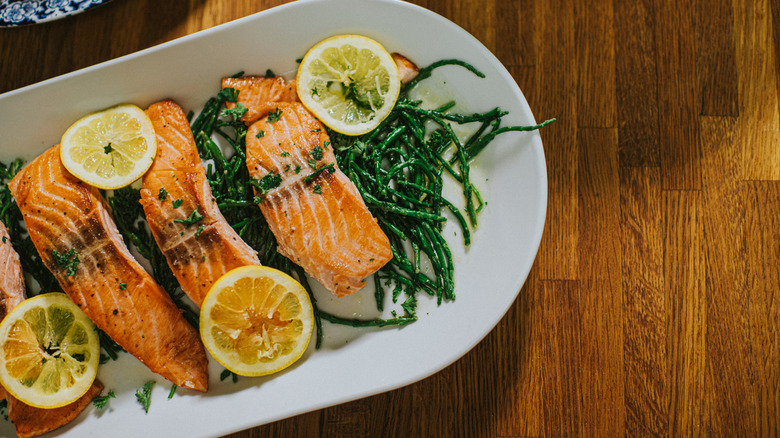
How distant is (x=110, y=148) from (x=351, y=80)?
1.39 m

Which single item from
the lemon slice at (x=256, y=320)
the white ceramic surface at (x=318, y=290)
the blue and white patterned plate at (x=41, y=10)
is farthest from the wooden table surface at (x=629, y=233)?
the lemon slice at (x=256, y=320)

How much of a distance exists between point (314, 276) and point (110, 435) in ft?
4.88

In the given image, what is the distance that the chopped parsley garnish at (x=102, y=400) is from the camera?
2.75m

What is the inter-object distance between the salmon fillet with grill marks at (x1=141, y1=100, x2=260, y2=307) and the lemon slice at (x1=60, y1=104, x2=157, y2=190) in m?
0.08

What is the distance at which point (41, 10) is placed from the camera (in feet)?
9.34

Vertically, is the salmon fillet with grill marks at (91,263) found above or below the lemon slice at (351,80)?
below

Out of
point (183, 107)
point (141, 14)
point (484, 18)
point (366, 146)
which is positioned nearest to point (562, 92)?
point (484, 18)

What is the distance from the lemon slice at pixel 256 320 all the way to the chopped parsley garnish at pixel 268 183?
44 centimetres

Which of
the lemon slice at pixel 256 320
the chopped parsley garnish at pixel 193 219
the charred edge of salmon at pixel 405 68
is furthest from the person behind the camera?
the charred edge of salmon at pixel 405 68

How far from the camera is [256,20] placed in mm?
2621

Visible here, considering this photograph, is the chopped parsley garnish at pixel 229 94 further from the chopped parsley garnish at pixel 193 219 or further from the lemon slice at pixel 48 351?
the lemon slice at pixel 48 351

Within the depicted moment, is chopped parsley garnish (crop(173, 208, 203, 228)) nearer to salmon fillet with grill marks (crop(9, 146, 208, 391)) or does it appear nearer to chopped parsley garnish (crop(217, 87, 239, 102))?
salmon fillet with grill marks (crop(9, 146, 208, 391))

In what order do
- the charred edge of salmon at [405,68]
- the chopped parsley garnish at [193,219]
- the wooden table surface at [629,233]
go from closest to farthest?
1. the chopped parsley garnish at [193,219]
2. the charred edge of salmon at [405,68]
3. the wooden table surface at [629,233]

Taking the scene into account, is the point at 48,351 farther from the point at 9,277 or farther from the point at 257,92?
the point at 257,92
